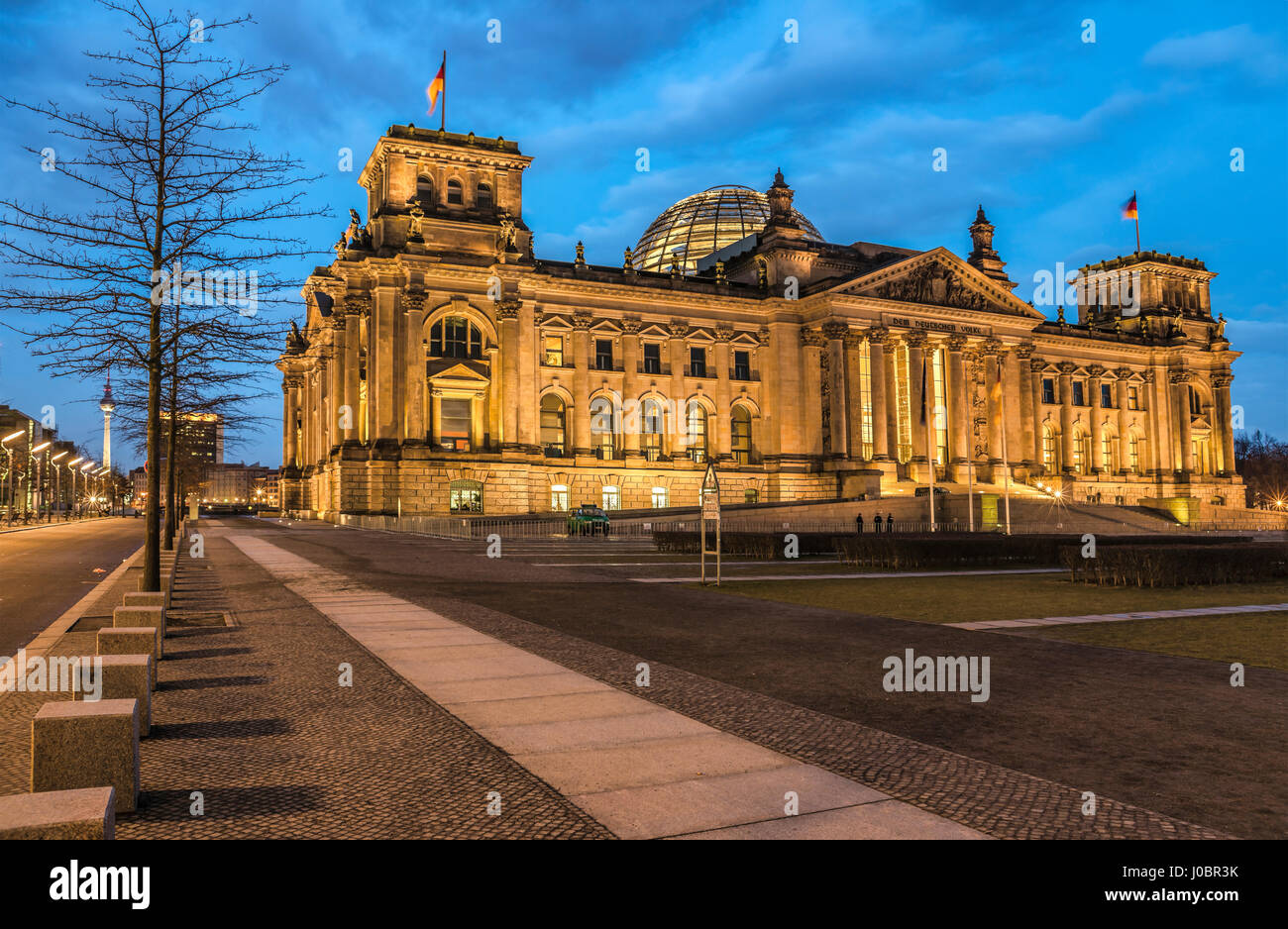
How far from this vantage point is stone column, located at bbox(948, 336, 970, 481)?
269 ft

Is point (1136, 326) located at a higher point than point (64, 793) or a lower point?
higher

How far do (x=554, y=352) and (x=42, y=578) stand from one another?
170ft

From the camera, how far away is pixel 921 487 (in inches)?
2940

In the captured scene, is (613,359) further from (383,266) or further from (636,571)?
(636,571)

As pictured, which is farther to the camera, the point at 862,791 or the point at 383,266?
the point at 383,266

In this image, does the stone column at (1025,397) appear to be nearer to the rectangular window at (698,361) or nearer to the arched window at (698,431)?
the arched window at (698,431)

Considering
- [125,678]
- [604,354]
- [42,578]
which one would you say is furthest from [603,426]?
[125,678]

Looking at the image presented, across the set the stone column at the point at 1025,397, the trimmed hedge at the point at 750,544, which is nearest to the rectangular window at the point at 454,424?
the trimmed hedge at the point at 750,544

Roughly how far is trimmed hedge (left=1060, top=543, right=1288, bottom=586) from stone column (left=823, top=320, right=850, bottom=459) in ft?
173

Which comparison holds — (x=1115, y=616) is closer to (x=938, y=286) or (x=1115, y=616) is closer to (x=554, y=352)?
(x=554, y=352)

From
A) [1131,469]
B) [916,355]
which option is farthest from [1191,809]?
[1131,469]

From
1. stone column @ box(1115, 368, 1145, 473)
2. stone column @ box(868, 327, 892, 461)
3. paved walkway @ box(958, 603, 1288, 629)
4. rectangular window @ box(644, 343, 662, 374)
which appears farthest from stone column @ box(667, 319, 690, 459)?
paved walkway @ box(958, 603, 1288, 629)

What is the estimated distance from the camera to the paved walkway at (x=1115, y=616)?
1545 cm
